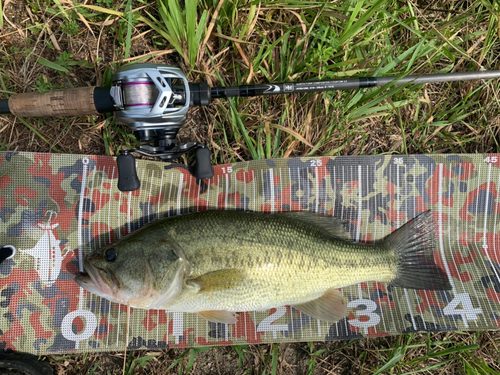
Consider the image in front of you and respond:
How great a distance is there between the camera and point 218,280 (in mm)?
2283

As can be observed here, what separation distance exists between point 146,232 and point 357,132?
206 centimetres

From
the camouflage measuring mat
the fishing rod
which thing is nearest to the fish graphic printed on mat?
the camouflage measuring mat

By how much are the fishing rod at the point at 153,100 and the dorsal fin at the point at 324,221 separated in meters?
0.84

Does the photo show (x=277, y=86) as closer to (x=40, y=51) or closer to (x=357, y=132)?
(x=357, y=132)

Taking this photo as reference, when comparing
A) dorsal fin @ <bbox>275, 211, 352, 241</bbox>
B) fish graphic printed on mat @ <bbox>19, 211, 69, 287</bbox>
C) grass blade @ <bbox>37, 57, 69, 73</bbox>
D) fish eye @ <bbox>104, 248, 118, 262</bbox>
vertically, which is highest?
grass blade @ <bbox>37, 57, 69, 73</bbox>

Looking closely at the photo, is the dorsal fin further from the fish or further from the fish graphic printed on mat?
the fish graphic printed on mat

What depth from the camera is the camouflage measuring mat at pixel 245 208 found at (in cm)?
263

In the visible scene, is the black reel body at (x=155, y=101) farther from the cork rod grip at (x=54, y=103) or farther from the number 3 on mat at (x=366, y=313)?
the number 3 on mat at (x=366, y=313)

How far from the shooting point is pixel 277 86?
2510 mm

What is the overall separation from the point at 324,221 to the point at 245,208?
70 centimetres

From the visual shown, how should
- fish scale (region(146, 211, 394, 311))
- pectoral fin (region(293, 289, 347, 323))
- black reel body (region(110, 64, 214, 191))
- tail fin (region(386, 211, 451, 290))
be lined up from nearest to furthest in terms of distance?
black reel body (region(110, 64, 214, 191))
fish scale (region(146, 211, 394, 311))
pectoral fin (region(293, 289, 347, 323))
tail fin (region(386, 211, 451, 290))

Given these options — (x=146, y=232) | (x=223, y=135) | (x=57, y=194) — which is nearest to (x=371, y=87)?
(x=223, y=135)

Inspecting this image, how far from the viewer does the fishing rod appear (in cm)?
222

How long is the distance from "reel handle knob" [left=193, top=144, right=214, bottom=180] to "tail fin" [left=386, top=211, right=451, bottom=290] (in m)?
1.65
